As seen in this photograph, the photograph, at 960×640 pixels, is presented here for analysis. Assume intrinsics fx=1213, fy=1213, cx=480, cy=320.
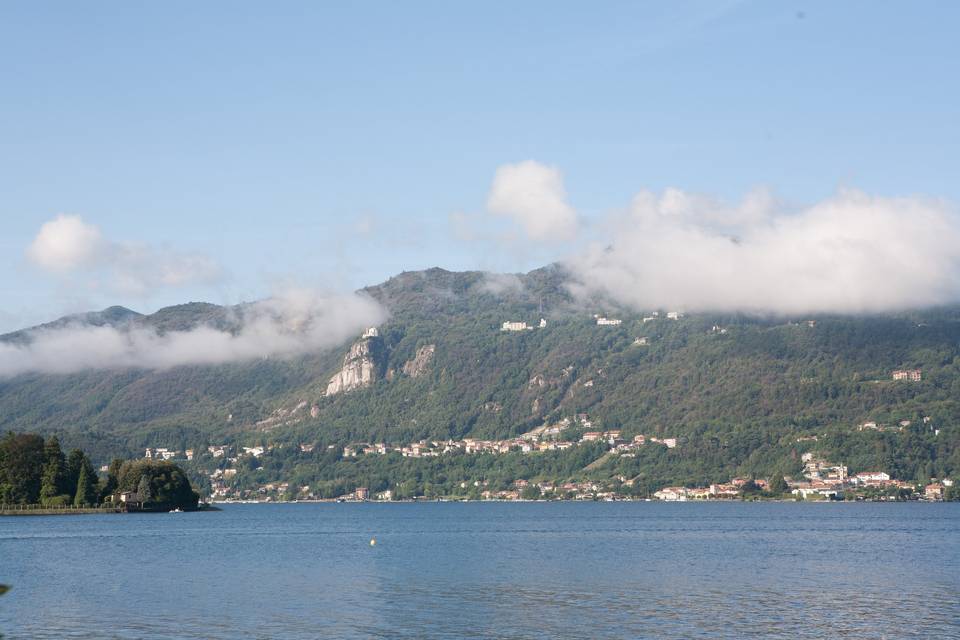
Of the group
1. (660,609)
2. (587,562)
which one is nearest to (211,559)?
(587,562)

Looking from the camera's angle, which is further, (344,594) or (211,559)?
(211,559)

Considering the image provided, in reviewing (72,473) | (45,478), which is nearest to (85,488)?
(72,473)

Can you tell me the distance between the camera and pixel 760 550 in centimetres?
10012

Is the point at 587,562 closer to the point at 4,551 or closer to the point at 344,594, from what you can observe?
the point at 344,594

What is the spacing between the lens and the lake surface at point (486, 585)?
53.4m

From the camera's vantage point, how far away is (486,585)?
7012 centimetres

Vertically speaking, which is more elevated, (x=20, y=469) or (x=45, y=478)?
(x=20, y=469)

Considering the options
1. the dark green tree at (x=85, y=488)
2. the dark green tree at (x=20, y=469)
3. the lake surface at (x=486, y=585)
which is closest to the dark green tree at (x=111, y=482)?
the dark green tree at (x=85, y=488)

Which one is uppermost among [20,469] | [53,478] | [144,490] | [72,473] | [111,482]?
[20,469]

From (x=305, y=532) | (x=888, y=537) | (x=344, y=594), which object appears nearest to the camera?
(x=344, y=594)

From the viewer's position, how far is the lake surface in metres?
53.4

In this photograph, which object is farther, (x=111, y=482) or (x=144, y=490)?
(x=111, y=482)

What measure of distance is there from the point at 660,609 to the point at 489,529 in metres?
87.5

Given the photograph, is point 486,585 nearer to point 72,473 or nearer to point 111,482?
point 72,473
